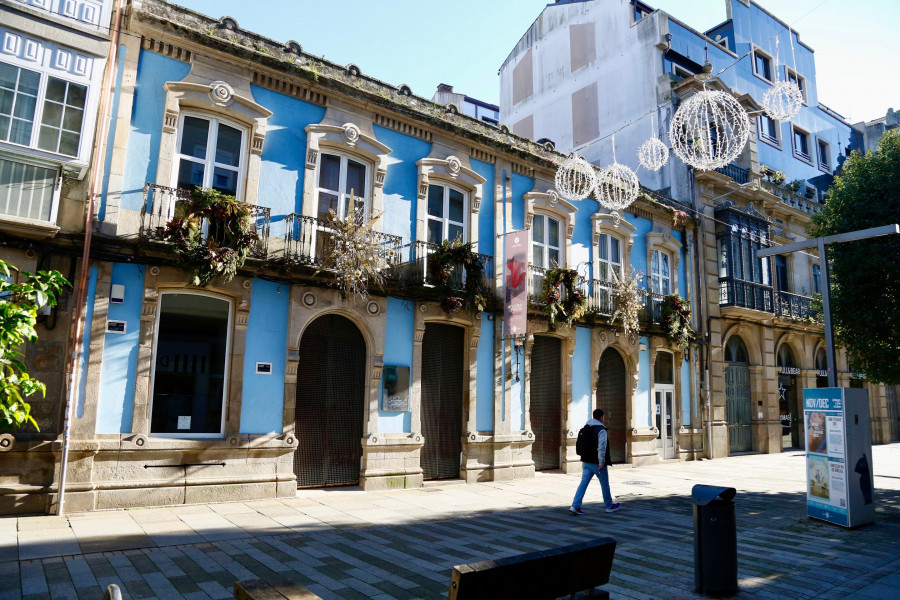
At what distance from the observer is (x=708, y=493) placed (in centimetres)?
591

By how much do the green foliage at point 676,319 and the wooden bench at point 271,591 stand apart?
1594 centimetres

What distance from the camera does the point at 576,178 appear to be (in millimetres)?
14398

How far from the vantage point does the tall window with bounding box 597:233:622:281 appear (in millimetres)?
17312

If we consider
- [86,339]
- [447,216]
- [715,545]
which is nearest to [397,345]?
[447,216]

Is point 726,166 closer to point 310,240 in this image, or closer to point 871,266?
point 871,266

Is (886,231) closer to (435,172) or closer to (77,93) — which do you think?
(435,172)

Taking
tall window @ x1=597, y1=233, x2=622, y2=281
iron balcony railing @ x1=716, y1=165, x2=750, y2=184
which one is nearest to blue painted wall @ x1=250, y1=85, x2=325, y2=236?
tall window @ x1=597, y1=233, x2=622, y2=281

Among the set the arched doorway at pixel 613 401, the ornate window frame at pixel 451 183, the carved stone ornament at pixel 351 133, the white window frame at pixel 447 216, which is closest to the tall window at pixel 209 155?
the carved stone ornament at pixel 351 133

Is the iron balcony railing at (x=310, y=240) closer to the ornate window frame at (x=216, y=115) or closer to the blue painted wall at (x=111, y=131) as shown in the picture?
the ornate window frame at (x=216, y=115)

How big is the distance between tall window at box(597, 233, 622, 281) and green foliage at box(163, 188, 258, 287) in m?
10.5

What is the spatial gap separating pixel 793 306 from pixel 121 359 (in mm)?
22841

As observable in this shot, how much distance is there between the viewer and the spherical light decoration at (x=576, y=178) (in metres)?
13.4

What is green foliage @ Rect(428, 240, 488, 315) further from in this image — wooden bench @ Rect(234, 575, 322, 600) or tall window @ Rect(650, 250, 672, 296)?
wooden bench @ Rect(234, 575, 322, 600)

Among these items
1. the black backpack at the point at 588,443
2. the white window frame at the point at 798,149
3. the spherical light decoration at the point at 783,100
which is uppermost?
the white window frame at the point at 798,149
